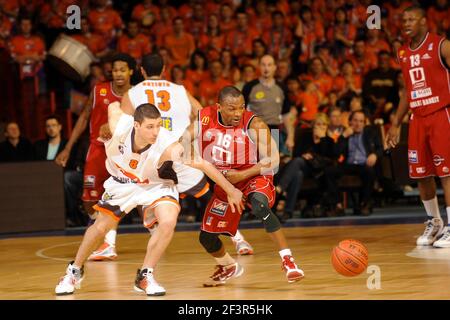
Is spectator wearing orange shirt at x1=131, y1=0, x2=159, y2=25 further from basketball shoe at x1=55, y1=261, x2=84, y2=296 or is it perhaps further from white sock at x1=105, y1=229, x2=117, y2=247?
basketball shoe at x1=55, y1=261, x2=84, y2=296

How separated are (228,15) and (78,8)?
110 inches

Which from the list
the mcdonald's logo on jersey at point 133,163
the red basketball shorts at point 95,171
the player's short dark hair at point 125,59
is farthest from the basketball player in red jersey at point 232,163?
the red basketball shorts at point 95,171

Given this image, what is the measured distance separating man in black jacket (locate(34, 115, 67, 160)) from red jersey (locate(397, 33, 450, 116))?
18.4 ft

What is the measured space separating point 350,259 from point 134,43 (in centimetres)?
915

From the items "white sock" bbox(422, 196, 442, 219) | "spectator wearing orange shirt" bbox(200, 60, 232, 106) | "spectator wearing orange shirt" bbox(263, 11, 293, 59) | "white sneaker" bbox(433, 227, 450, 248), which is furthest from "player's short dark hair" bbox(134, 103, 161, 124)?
"spectator wearing orange shirt" bbox(263, 11, 293, 59)

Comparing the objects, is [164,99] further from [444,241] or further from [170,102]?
[444,241]

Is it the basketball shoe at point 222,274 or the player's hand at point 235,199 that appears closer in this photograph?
the player's hand at point 235,199

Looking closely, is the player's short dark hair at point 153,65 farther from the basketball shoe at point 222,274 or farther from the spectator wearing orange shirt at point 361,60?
the spectator wearing orange shirt at point 361,60

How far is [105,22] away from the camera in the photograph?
53.5 feet

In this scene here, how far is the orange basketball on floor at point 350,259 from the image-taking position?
25.5 feet

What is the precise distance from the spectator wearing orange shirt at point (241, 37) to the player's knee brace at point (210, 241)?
858cm

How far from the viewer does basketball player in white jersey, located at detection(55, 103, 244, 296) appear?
298 inches

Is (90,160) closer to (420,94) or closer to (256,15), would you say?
(420,94)
